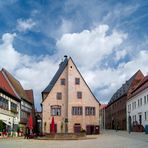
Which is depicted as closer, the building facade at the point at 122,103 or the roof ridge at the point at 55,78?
the roof ridge at the point at 55,78

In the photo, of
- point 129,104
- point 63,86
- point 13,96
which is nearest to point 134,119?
point 129,104

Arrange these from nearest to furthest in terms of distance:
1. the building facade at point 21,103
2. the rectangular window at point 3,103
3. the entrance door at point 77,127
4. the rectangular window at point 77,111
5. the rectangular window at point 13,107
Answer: the rectangular window at point 3,103
the rectangular window at point 13,107
the building facade at point 21,103
the entrance door at point 77,127
the rectangular window at point 77,111

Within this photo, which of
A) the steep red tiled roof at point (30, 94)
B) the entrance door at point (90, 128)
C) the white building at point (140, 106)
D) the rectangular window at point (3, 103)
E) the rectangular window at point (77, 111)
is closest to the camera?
the rectangular window at point (3, 103)

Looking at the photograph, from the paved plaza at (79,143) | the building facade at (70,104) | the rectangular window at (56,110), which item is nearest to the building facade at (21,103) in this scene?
the building facade at (70,104)

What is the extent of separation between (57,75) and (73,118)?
10384 millimetres

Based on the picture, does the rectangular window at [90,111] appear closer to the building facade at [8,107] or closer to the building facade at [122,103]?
the building facade at [8,107]

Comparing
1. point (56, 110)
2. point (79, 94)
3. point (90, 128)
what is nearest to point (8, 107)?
point (56, 110)

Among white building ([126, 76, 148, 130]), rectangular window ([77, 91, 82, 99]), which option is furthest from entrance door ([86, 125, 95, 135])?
white building ([126, 76, 148, 130])

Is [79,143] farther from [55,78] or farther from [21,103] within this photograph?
[55,78]

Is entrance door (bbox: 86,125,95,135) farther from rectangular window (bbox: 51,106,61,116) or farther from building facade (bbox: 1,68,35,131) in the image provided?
building facade (bbox: 1,68,35,131)

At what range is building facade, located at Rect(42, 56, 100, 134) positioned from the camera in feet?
216

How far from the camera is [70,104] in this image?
218 feet

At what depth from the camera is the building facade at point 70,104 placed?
6575 cm

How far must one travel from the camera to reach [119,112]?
102 metres
